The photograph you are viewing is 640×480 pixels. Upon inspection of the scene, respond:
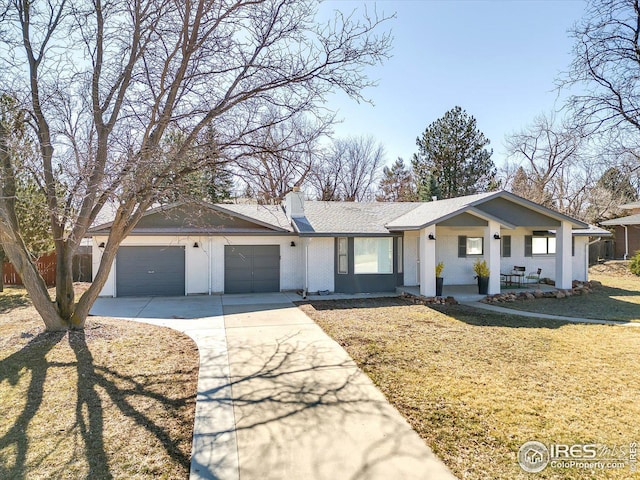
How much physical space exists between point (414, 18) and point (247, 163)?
18.5ft

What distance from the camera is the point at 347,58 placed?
8.23 metres

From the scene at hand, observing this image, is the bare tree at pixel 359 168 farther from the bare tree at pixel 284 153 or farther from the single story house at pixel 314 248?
A: the bare tree at pixel 284 153

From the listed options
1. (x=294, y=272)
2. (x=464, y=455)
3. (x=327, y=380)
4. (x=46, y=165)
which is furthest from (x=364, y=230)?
(x=464, y=455)

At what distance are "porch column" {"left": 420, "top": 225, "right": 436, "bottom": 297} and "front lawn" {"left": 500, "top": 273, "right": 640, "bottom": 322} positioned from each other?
2.30m

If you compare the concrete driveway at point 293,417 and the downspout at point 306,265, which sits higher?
the downspout at point 306,265

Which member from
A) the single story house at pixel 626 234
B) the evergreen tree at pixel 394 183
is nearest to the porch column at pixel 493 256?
the single story house at pixel 626 234

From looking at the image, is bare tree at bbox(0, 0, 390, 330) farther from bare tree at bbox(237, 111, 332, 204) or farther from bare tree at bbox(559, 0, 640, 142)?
bare tree at bbox(559, 0, 640, 142)

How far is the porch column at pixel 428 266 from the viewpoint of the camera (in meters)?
12.7

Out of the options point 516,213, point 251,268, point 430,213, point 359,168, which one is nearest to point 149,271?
point 251,268

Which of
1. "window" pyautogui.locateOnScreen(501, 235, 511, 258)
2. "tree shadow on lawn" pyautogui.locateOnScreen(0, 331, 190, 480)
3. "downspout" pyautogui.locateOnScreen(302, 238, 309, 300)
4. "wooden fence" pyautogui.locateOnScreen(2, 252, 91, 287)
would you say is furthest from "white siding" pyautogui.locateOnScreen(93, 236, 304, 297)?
"window" pyautogui.locateOnScreen(501, 235, 511, 258)

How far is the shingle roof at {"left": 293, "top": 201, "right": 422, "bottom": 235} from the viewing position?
46.5ft

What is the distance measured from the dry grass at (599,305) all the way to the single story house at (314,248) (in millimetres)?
1183

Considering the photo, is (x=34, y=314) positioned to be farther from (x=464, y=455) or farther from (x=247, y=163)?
(x=464, y=455)

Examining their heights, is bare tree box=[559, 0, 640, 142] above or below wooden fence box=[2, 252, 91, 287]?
above
